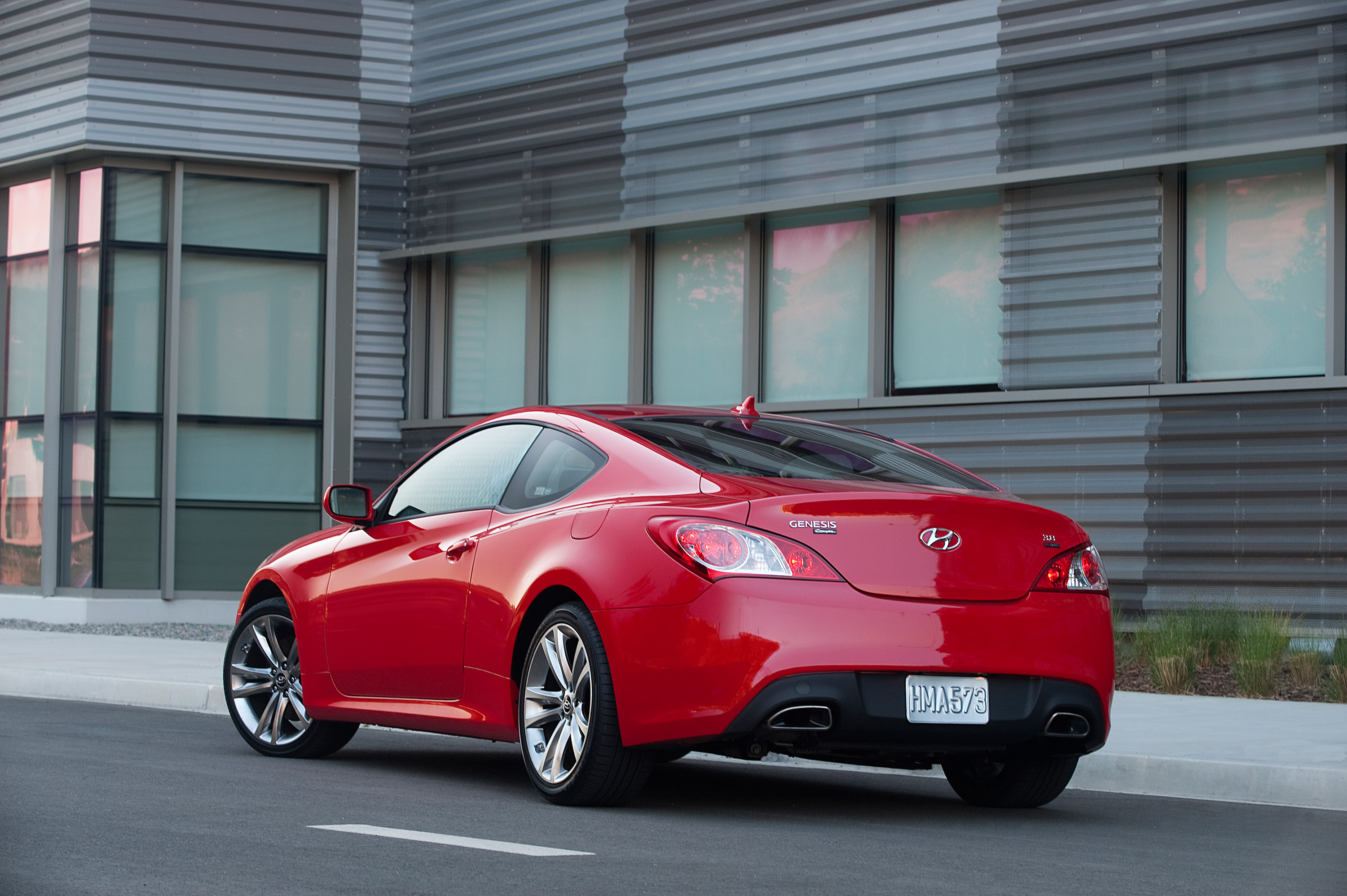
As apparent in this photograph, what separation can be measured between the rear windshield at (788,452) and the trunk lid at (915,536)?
0.25 m


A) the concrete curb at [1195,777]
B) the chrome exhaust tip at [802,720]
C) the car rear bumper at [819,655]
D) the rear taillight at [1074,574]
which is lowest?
the concrete curb at [1195,777]

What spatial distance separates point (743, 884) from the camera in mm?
4727

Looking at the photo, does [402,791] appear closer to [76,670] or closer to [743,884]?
[743,884]

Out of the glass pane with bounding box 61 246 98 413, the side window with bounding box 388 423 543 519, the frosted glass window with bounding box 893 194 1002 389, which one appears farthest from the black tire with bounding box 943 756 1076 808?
the glass pane with bounding box 61 246 98 413

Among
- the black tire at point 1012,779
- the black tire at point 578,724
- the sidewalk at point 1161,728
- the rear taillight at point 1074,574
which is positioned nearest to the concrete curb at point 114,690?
the sidewalk at point 1161,728

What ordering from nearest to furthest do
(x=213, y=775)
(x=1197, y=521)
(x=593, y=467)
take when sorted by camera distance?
(x=593, y=467) < (x=213, y=775) < (x=1197, y=521)

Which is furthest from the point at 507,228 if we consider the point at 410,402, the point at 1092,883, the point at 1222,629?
the point at 1092,883

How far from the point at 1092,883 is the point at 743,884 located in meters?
1.04

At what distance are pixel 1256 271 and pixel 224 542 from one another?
33.9 ft

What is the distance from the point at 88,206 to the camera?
58.0 feet

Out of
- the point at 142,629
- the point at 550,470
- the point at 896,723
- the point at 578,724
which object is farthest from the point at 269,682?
the point at 142,629

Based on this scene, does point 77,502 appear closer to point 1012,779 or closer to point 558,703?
point 558,703

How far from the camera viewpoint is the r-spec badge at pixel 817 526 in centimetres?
577

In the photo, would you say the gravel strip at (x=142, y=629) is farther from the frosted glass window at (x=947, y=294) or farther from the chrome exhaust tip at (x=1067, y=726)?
the chrome exhaust tip at (x=1067, y=726)
